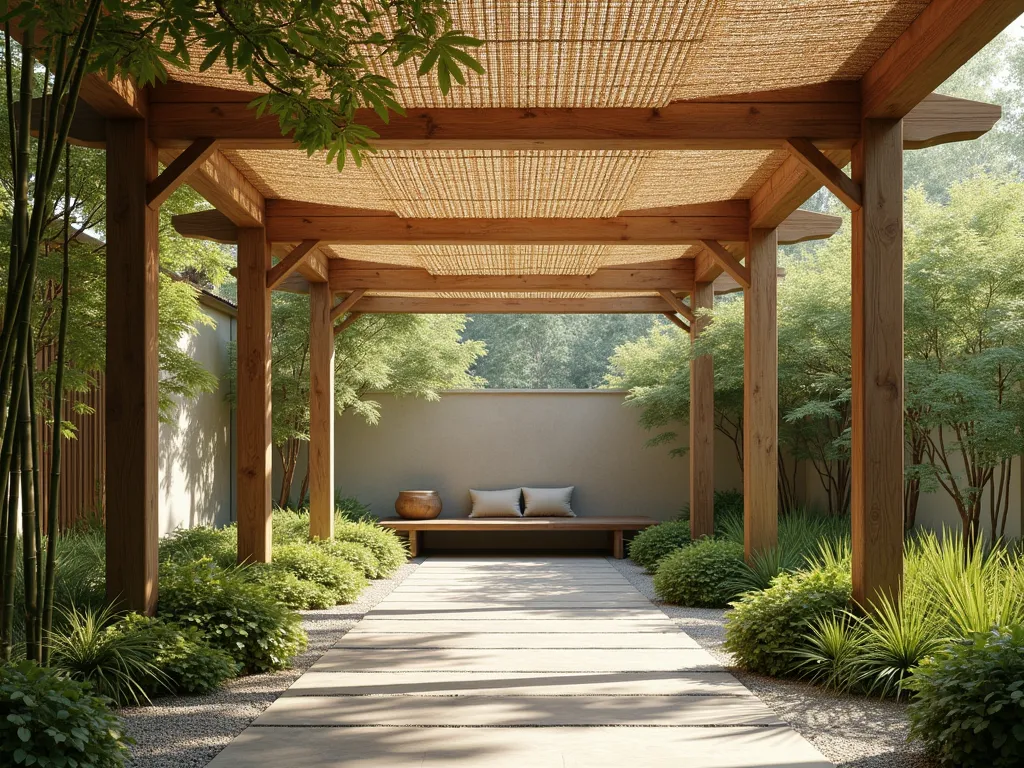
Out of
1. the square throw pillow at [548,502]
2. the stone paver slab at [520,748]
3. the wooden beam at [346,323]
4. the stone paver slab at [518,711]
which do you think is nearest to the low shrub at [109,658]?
the stone paver slab at [518,711]

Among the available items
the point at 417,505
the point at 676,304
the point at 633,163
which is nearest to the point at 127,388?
the point at 633,163

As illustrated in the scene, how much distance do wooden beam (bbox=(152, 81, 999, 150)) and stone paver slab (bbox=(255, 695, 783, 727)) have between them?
8.38 ft

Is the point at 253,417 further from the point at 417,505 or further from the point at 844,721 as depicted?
the point at 417,505

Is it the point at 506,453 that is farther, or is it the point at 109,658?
the point at 506,453

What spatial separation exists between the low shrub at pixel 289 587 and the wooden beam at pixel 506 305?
395 cm

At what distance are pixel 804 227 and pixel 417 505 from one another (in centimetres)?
637

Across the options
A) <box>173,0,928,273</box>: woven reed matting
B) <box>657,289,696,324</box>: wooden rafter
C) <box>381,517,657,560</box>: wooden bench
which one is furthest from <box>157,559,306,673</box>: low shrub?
<box>381,517,657,560</box>: wooden bench

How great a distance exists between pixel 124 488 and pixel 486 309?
6.45 meters

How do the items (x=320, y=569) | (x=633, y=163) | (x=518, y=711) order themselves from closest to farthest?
(x=518, y=711), (x=633, y=163), (x=320, y=569)

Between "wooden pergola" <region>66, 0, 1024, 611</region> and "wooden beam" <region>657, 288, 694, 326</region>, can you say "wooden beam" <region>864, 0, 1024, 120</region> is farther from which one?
"wooden beam" <region>657, 288, 694, 326</region>

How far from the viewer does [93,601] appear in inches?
199

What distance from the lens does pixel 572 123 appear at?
199 inches

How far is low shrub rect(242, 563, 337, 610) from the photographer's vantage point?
666 centimetres

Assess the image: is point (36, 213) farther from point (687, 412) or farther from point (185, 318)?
point (687, 412)
